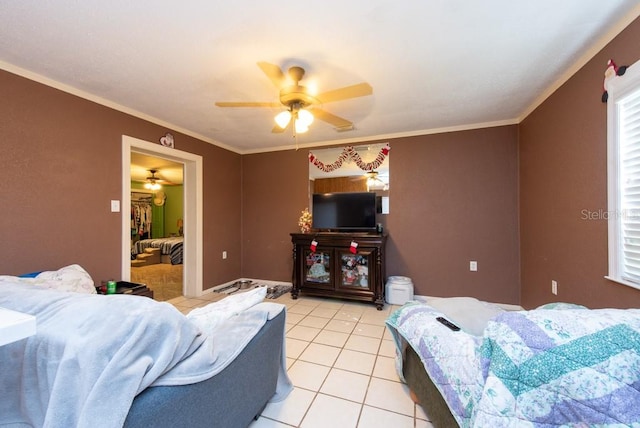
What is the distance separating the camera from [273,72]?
175 centimetres

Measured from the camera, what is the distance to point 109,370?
73 centimetres

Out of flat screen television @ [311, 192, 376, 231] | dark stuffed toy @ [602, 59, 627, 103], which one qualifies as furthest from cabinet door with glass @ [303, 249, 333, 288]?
dark stuffed toy @ [602, 59, 627, 103]

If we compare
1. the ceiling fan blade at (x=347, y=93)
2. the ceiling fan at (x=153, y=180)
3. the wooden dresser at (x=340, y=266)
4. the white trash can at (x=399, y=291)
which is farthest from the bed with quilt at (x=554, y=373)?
the ceiling fan at (x=153, y=180)

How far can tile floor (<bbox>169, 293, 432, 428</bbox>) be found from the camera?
5.00 ft

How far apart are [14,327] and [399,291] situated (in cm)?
330

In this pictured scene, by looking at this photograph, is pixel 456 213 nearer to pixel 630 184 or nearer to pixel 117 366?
pixel 630 184

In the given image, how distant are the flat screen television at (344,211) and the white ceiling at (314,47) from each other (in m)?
1.23

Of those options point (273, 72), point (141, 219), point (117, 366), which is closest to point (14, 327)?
point (117, 366)

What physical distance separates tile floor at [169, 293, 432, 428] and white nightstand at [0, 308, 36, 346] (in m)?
1.25

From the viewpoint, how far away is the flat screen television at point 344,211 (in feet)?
11.7

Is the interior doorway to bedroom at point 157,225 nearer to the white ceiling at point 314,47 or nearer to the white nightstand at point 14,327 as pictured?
the white ceiling at point 314,47

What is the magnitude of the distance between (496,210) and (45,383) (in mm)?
3932

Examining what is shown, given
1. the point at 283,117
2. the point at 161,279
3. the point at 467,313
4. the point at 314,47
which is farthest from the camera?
the point at 161,279

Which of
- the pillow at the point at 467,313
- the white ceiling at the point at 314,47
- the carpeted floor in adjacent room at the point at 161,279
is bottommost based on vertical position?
the carpeted floor in adjacent room at the point at 161,279
